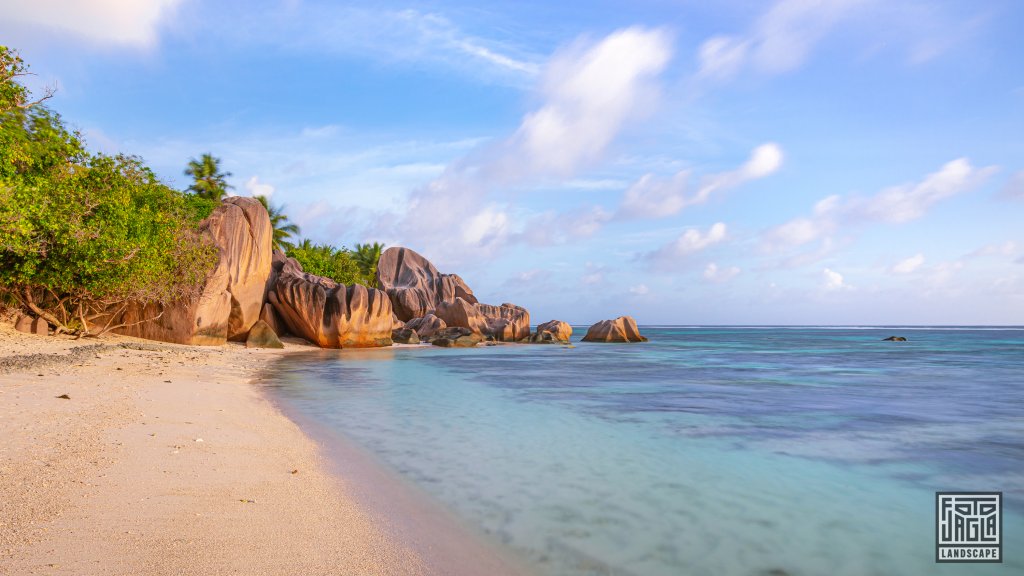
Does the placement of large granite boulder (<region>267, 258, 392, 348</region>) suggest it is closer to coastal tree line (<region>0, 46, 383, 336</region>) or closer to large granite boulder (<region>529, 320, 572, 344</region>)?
coastal tree line (<region>0, 46, 383, 336</region>)

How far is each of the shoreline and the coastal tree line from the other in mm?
8720

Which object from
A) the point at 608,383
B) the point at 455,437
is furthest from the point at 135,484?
the point at 608,383

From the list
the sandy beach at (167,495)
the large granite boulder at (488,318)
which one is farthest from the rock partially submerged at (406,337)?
the sandy beach at (167,495)

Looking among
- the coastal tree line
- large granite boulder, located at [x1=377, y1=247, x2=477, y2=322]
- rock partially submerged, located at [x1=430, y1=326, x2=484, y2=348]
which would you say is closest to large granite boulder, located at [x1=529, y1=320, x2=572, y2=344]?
rock partially submerged, located at [x1=430, y1=326, x2=484, y2=348]

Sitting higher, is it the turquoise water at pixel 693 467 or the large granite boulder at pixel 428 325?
the large granite boulder at pixel 428 325

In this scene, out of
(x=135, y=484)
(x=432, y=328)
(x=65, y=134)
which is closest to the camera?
(x=135, y=484)

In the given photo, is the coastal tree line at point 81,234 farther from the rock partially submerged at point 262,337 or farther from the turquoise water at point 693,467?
the turquoise water at point 693,467

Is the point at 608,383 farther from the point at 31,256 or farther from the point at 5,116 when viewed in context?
the point at 5,116

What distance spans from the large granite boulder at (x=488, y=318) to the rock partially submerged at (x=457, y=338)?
7.37ft

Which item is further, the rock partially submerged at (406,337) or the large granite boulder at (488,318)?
the large granite boulder at (488,318)

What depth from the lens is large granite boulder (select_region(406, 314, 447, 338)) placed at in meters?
41.4

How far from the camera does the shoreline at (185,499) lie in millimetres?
3057

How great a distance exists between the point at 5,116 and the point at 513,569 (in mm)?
19458

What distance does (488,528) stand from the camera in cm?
422
